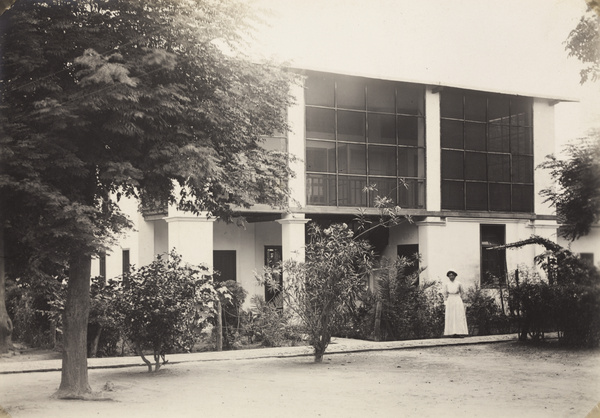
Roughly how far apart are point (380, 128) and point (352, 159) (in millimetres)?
1299

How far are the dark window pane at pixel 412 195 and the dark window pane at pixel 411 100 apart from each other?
1916 mm

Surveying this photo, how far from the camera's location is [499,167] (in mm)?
15414

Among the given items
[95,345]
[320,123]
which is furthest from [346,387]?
[320,123]

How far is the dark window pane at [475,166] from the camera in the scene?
1629 centimetres

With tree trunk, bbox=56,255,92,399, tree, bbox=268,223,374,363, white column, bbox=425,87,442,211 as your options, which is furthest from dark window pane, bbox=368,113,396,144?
tree trunk, bbox=56,255,92,399

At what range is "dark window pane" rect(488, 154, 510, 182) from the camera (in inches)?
595

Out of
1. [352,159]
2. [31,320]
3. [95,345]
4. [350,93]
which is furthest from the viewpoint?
[352,159]

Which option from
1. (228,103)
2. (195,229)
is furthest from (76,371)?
(195,229)

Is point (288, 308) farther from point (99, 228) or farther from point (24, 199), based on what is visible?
point (24, 199)

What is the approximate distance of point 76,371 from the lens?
8.98m

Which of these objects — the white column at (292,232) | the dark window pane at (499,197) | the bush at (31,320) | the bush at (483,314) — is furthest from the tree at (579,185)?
the white column at (292,232)

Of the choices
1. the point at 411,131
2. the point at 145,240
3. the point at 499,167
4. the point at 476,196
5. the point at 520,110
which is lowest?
the point at 145,240

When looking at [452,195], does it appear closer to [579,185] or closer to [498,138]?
[498,138]

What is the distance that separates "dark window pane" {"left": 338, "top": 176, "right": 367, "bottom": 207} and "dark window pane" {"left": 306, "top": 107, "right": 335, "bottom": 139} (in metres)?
1.23
